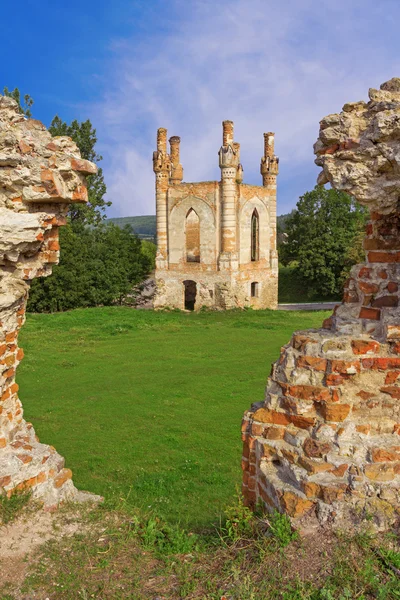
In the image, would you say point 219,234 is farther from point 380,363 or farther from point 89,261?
point 380,363

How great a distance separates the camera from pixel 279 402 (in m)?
3.97

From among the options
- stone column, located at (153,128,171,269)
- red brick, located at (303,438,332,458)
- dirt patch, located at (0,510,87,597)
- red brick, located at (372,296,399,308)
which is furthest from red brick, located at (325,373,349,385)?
stone column, located at (153,128,171,269)

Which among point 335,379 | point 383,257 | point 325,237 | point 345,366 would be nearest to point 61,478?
point 335,379

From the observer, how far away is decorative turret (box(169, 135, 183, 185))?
25.2m

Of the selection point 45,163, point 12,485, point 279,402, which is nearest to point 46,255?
point 45,163

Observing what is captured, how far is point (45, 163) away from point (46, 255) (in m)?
0.96

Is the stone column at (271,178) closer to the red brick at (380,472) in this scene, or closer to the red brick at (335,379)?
the red brick at (335,379)

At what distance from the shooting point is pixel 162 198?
23.5 meters

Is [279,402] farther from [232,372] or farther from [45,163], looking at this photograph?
[232,372]

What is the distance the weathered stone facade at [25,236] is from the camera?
462 cm

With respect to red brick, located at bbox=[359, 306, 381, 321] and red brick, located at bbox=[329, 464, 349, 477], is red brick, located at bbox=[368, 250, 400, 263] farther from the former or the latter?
red brick, located at bbox=[329, 464, 349, 477]

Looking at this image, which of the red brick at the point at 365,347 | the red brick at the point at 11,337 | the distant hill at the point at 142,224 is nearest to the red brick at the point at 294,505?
the red brick at the point at 365,347

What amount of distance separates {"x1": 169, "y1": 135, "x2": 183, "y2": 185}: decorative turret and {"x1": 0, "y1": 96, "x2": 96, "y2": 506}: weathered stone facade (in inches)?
806

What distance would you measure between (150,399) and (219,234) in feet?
45.0
